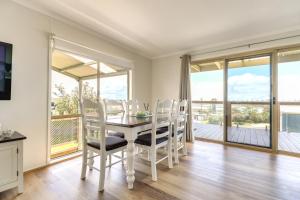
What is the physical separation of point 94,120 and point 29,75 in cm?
133

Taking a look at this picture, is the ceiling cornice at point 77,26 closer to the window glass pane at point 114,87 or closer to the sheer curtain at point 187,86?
the window glass pane at point 114,87

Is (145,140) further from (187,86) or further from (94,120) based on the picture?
(187,86)

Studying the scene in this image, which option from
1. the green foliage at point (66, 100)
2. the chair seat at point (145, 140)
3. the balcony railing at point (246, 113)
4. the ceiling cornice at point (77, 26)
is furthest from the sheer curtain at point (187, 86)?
the green foliage at point (66, 100)

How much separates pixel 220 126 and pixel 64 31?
13.4ft

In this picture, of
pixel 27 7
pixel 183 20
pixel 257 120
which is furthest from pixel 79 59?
pixel 257 120

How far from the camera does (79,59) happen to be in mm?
3252

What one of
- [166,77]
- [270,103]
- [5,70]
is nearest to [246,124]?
[270,103]

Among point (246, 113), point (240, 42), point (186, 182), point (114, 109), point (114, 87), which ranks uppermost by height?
point (240, 42)

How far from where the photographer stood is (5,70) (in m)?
2.14

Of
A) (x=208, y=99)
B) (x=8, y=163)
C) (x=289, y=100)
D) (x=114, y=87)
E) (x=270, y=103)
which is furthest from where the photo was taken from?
(x=208, y=99)

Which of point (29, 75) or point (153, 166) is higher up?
point (29, 75)

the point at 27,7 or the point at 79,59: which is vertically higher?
the point at 27,7

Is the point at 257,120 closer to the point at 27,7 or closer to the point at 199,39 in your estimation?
the point at 199,39

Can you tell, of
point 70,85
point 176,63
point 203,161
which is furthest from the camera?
point 176,63
